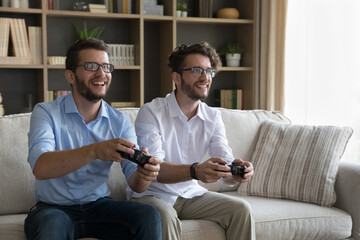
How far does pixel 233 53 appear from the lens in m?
4.93

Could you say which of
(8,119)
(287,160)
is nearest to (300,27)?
(287,160)

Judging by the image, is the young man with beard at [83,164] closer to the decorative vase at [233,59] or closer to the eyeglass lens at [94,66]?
the eyeglass lens at [94,66]

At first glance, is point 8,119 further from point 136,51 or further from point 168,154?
point 136,51

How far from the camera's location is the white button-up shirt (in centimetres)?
245

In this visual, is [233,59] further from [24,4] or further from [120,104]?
[24,4]

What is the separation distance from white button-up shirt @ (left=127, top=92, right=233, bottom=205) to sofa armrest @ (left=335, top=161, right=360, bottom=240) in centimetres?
63

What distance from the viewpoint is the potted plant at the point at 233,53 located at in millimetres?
4932

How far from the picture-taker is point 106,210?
2129 mm

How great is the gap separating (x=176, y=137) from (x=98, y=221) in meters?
0.61

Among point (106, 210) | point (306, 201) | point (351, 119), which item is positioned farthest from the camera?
point (351, 119)

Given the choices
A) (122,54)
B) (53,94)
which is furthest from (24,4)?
(122,54)

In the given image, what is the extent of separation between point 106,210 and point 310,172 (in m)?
1.18

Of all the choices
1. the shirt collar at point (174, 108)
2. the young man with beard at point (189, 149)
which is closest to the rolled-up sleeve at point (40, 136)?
the young man with beard at point (189, 149)

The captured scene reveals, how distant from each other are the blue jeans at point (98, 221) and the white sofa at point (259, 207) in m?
0.25
